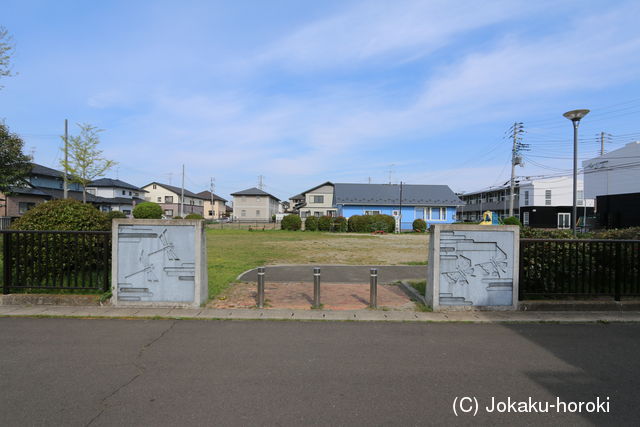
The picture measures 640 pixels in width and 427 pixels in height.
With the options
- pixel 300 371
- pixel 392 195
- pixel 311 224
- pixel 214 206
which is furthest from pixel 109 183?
pixel 300 371

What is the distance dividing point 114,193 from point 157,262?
5848cm

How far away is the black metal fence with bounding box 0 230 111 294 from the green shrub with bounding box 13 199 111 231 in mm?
452

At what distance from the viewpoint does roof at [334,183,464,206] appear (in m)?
42.8

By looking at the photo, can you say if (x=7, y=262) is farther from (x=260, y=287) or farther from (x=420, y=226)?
(x=420, y=226)

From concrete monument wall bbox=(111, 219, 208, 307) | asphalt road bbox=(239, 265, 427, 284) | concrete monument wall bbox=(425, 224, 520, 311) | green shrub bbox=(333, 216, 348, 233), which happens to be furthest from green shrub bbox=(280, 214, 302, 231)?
concrete monument wall bbox=(425, 224, 520, 311)

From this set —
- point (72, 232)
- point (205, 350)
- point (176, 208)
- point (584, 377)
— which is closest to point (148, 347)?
point (205, 350)

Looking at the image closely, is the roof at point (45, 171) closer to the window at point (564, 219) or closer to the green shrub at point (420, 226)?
the green shrub at point (420, 226)

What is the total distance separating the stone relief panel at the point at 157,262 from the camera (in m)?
6.52

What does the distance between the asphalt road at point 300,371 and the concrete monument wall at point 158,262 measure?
0.82 meters

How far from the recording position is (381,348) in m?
4.72

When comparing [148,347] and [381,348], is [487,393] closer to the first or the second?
[381,348]

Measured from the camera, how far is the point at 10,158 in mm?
23516

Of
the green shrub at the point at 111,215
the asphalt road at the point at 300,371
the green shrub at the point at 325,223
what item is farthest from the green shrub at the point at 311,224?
the asphalt road at the point at 300,371

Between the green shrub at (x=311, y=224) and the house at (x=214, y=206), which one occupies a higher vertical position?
the house at (x=214, y=206)
